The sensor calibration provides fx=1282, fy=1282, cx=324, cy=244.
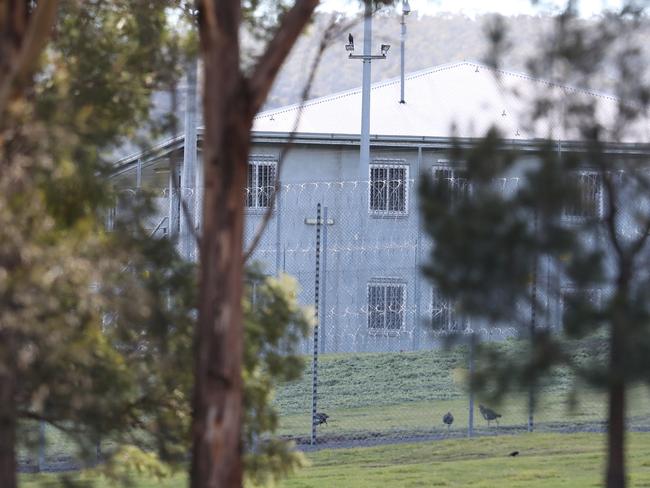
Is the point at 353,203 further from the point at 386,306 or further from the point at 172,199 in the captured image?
the point at 172,199

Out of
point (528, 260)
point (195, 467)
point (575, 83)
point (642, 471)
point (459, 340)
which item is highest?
point (575, 83)

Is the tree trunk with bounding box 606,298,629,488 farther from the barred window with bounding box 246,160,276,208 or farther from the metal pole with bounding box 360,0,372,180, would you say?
the metal pole with bounding box 360,0,372,180

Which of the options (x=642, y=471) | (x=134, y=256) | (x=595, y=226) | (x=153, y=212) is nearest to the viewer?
(x=134, y=256)

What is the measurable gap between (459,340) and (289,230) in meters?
16.2

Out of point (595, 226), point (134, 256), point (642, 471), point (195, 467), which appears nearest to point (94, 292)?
point (134, 256)

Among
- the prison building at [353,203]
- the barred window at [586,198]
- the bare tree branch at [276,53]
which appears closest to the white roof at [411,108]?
the prison building at [353,203]

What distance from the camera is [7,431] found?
251 inches

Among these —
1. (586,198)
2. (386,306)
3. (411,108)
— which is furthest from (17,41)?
(411,108)

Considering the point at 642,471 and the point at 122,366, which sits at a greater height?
the point at 122,366

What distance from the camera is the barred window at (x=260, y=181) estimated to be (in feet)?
72.1

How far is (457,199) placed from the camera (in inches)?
249

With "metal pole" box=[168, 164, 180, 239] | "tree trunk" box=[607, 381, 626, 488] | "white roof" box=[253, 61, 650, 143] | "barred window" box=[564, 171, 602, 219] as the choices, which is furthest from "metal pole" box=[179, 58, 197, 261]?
A: "tree trunk" box=[607, 381, 626, 488]

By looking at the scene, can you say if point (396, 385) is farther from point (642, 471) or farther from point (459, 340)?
point (459, 340)

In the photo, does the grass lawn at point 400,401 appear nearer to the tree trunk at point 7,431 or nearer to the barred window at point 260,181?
the barred window at point 260,181
